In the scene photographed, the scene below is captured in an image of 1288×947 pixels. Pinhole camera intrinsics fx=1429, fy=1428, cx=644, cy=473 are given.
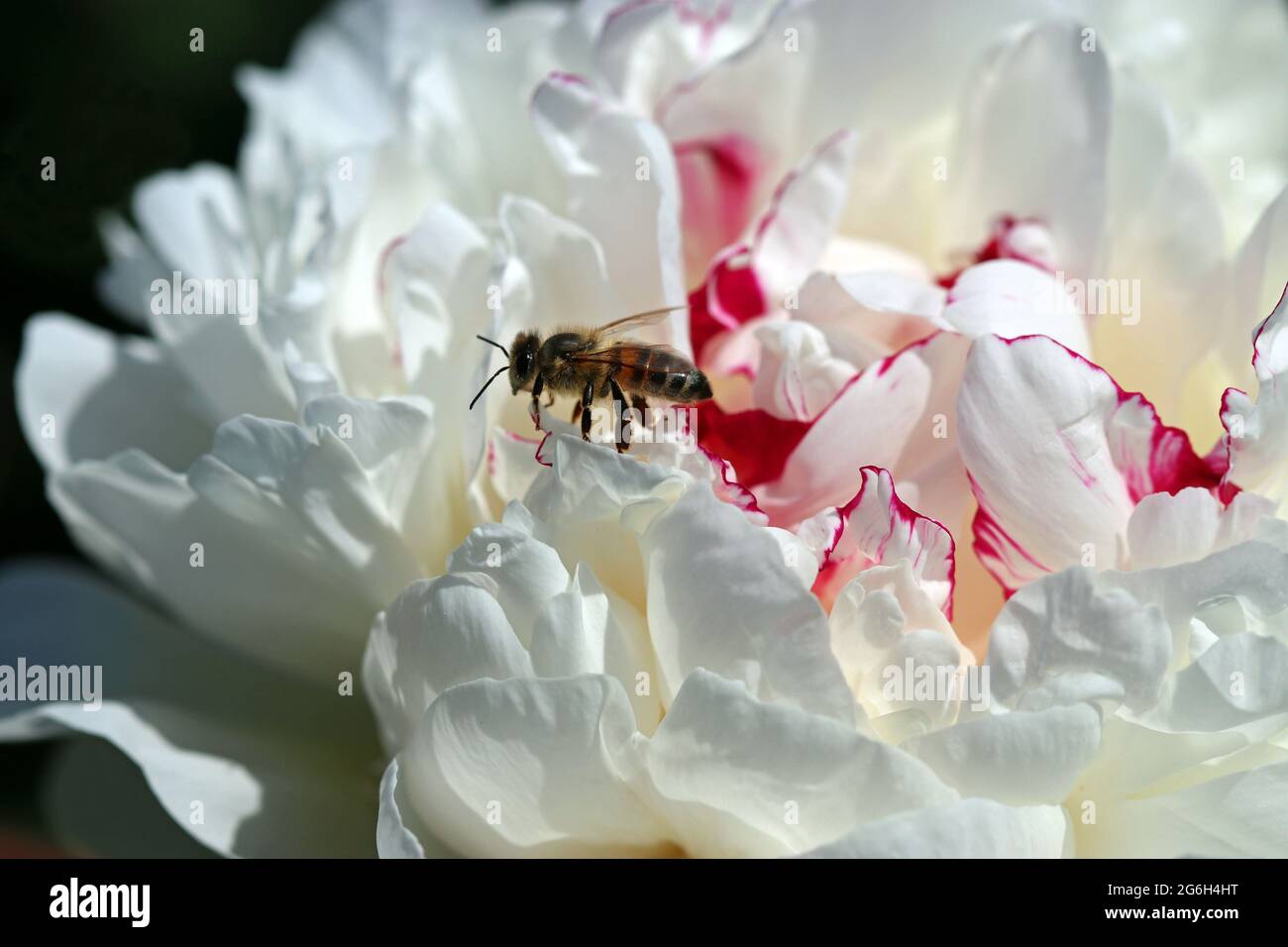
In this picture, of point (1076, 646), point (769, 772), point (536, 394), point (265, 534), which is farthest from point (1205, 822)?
point (265, 534)

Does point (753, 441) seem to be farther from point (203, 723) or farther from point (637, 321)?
point (203, 723)

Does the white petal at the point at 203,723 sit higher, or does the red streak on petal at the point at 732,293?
the red streak on petal at the point at 732,293

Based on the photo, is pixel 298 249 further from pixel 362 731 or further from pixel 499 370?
pixel 362 731

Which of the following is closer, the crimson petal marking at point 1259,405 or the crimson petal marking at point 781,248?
the crimson petal marking at point 1259,405

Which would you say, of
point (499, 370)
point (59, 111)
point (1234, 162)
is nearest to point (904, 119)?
point (1234, 162)

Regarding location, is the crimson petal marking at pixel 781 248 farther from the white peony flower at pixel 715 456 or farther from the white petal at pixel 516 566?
the white petal at pixel 516 566

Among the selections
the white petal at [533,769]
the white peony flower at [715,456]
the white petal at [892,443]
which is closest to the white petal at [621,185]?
the white peony flower at [715,456]
